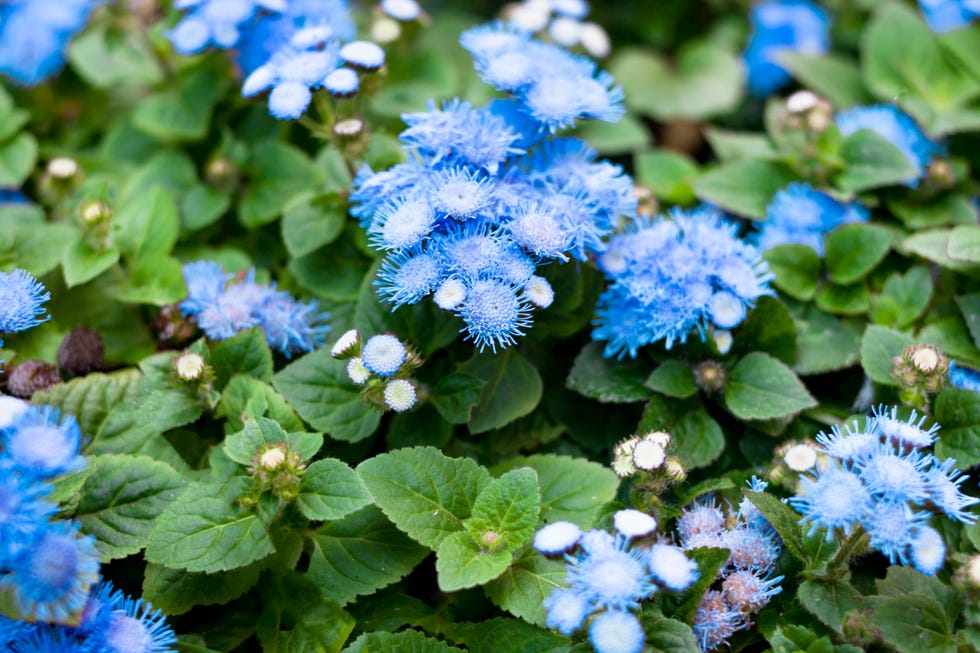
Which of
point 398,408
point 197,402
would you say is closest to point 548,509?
point 398,408

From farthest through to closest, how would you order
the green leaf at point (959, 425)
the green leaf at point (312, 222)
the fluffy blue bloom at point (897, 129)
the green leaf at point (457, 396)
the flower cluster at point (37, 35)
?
the flower cluster at point (37, 35) < the fluffy blue bloom at point (897, 129) < the green leaf at point (312, 222) < the green leaf at point (457, 396) < the green leaf at point (959, 425)

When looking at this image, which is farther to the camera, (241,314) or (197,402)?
(241,314)

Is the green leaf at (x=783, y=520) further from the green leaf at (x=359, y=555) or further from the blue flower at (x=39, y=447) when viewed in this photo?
the blue flower at (x=39, y=447)

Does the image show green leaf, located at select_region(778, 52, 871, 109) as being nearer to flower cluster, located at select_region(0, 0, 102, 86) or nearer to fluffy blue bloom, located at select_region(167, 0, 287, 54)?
fluffy blue bloom, located at select_region(167, 0, 287, 54)

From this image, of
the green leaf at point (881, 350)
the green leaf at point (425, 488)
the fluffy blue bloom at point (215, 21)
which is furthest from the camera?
the fluffy blue bloom at point (215, 21)

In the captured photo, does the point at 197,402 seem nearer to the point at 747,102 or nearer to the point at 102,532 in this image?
the point at 102,532

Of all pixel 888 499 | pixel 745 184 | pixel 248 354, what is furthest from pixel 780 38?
pixel 248 354

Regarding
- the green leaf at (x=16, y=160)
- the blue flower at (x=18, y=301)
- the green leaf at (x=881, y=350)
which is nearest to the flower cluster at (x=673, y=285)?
the green leaf at (x=881, y=350)
